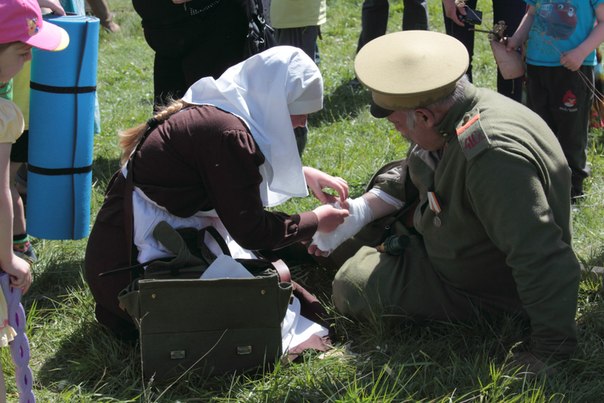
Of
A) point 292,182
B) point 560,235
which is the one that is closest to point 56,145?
point 292,182

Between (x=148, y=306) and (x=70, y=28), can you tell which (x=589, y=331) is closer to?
(x=148, y=306)

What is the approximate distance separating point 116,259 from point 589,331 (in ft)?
5.73

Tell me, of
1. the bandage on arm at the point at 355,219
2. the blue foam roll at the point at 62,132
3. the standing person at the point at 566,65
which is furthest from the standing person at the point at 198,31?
the standing person at the point at 566,65

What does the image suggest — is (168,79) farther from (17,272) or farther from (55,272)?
(17,272)

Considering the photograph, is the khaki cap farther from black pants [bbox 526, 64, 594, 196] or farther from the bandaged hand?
black pants [bbox 526, 64, 594, 196]

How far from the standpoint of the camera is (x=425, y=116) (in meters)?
2.78

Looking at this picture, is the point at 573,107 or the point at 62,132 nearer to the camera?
the point at 62,132

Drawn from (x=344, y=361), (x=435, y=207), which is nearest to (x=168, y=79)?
A: (x=435, y=207)

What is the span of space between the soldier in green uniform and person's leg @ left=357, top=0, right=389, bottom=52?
3.49 meters

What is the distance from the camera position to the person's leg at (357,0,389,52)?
6410mm

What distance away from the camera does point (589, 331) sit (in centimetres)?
300

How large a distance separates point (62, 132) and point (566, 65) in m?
2.44

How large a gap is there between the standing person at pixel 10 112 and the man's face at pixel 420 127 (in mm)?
1192

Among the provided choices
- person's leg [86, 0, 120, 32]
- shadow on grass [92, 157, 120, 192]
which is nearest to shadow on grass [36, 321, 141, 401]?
shadow on grass [92, 157, 120, 192]
